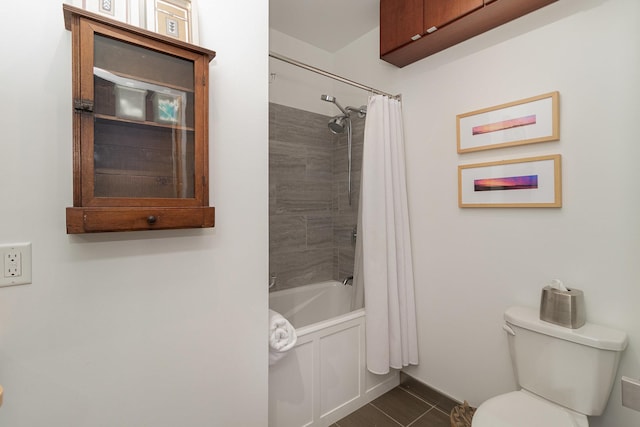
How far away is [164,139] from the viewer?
104 centimetres

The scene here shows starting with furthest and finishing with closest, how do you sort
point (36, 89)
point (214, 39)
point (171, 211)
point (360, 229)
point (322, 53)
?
point (322, 53)
point (360, 229)
point (214, 39)
point (171, 211)
point (36, 89)

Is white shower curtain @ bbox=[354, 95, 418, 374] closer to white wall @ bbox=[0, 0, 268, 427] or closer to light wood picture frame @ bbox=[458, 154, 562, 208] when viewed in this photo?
light wood picture frame @ bbox=[458, 154, 562, 208]

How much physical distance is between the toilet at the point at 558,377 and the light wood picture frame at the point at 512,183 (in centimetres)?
61

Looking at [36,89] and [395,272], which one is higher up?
[36,89]

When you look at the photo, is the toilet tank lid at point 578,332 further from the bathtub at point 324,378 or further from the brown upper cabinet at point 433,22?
the brown upper cabinet at point 433,22

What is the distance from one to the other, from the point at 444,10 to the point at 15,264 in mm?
2224

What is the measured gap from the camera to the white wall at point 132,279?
34.3 inches

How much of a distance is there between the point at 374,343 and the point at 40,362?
62.9 inches

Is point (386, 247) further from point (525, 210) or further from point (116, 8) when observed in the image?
point (116, 8)

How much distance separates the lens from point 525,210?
1588mm

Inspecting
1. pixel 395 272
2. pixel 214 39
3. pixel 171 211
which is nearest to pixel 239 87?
pixel 214 39

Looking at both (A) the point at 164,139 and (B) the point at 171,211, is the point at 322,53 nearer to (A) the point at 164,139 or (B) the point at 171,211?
(A) the point at 164,139

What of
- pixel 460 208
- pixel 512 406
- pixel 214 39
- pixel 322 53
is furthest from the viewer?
pixel 322 53

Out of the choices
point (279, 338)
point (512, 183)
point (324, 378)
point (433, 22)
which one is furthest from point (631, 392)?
point (433, 22)
